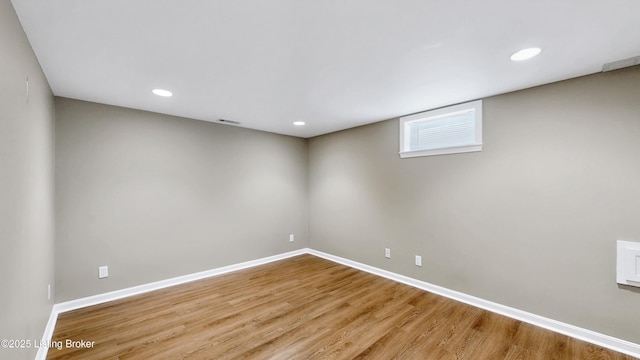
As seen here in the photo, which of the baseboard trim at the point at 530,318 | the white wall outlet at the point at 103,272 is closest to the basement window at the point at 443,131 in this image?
the baseboard trim at the point at 530,318

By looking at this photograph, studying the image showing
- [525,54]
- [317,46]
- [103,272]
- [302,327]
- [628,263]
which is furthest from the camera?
[103,272]

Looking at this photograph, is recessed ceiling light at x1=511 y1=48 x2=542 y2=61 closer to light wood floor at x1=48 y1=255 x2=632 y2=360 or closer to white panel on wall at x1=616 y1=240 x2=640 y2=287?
white panel on wall at x1=616 y1=240 x2=640 y2=287

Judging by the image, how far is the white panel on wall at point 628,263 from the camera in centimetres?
198

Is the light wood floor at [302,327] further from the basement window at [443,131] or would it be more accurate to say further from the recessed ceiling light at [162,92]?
the recessed ceiling light at [162,92]

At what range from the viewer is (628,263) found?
200cm

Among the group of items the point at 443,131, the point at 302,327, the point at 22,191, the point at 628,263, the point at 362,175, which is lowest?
the point at 302,327

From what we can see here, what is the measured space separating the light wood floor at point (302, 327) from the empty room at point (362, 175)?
2 cm

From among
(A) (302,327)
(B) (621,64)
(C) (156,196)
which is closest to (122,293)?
(C) (156,196)

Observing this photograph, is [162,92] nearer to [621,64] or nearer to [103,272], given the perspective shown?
[103,272]

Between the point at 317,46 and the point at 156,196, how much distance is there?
9.28 ft

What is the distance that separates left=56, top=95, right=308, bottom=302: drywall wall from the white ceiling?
519 millimetres

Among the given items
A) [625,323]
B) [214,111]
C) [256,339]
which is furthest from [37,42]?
[625,323]

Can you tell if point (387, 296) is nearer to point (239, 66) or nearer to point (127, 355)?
point (127, 355)

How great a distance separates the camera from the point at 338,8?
138 cm
